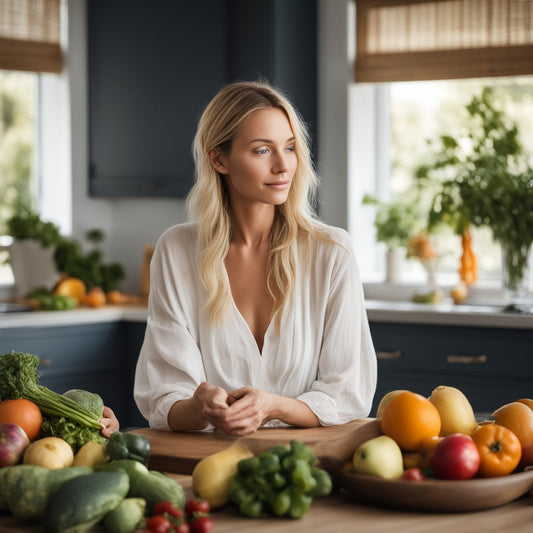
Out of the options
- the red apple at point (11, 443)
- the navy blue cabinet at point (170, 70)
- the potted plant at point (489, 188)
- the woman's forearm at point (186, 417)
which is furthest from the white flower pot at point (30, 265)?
the red apple at point (11, 443)

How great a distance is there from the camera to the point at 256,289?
89.0 inches

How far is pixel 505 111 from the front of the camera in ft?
13.9

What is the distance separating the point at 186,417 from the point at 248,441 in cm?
43

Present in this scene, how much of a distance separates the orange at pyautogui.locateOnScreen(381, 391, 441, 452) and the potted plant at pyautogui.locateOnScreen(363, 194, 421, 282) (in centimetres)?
278

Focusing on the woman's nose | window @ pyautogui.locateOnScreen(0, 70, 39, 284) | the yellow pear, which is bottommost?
the yellow pear

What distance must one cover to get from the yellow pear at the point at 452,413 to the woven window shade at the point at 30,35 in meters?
3.47

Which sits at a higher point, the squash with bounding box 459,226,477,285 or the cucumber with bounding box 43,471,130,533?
the squash with bounding box 459,226,477,285

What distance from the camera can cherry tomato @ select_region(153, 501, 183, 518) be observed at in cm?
137

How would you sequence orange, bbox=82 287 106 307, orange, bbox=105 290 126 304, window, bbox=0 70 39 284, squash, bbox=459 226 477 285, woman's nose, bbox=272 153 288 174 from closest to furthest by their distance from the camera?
1. woman's nose, bbox=272 153 288 174
2. squash, bbox=459 226 477 285
3. orange, bbox=82 287 106 307
4. orange, bbox=105 290 126 304
5. window, bbox=0 70 39 284

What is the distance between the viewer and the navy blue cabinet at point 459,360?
141 inches

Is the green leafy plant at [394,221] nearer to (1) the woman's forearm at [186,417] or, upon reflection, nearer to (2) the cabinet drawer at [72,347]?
(2) the cabinet drawer at [72,347]

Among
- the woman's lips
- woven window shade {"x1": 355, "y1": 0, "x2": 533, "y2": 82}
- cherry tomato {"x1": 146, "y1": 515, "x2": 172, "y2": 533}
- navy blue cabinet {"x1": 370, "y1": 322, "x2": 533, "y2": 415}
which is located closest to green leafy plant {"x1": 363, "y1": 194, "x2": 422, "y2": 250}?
woven window shade {"x1": 355, "y1": 0, "x2": 533, "y2": 82}

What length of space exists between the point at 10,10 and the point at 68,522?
12.5 feet

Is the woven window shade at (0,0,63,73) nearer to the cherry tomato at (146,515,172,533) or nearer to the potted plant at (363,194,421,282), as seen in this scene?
the potted plant at (363,194,421,282)
